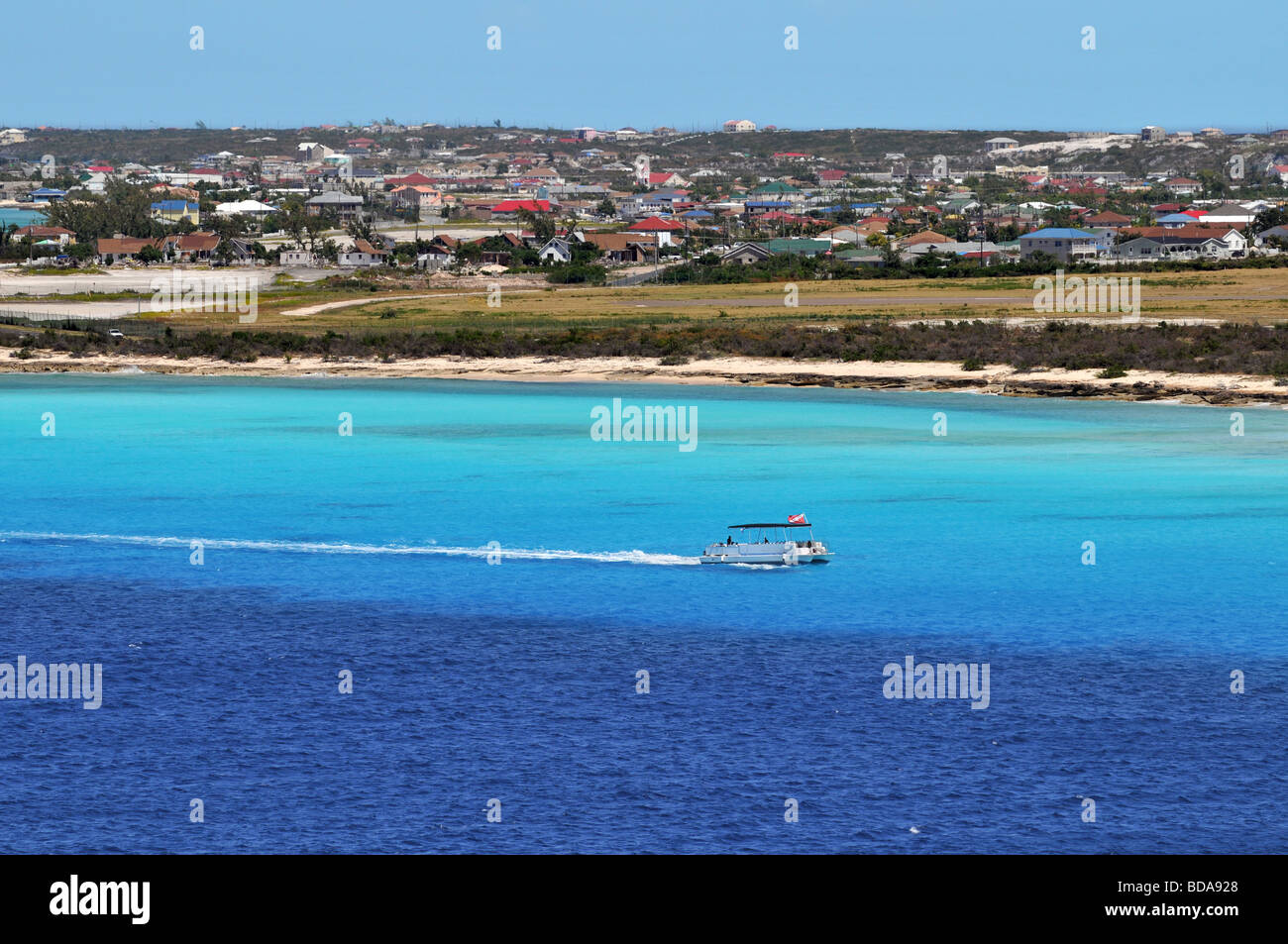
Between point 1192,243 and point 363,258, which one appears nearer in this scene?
point 1192,243

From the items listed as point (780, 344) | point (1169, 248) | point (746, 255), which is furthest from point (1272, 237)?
point (780, 344)

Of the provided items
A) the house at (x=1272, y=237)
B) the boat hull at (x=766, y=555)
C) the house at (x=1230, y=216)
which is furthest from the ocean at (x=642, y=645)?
the house at (x=1230, y=216)

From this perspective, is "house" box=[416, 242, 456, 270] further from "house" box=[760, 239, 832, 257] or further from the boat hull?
the boat hull

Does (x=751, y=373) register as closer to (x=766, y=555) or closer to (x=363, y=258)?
(x=766, y=555)

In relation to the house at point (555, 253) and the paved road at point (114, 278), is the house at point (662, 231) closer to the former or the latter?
the house at point (555, 253)
